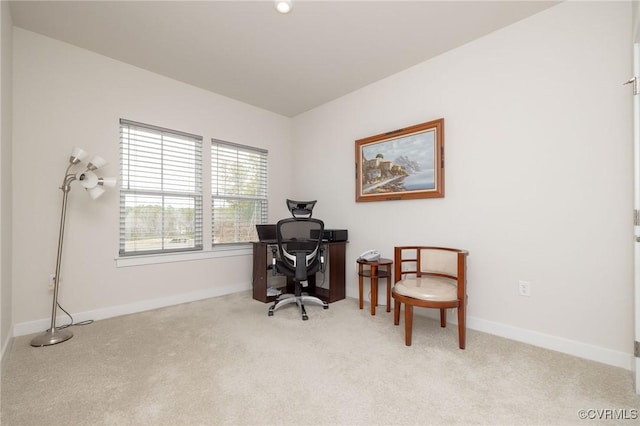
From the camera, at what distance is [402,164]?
122 inches

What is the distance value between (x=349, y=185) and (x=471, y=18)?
2.11 m

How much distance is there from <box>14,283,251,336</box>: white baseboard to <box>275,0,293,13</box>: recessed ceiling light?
3.22 meters

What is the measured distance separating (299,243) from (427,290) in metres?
1.35

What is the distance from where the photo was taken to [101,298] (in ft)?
9.12

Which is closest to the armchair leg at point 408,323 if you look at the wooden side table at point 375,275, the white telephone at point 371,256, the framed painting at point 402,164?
the wooden side table at point 375,275

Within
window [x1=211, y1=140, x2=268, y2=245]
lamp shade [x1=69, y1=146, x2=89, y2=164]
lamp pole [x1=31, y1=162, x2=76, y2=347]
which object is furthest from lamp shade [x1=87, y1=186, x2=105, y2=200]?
window [x1=211, y1=140, x2=268, y2=245]

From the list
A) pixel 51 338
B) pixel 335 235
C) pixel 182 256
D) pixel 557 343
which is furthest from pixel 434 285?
pixel 51 338

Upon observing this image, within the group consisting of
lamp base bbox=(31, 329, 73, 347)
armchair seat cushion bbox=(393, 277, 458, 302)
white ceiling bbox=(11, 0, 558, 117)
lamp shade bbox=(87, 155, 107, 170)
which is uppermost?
white ceiling bbox=(11, 0, 558, 117)

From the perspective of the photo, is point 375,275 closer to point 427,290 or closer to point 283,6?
point 427,290

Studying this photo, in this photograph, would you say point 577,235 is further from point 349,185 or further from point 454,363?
point 349,185

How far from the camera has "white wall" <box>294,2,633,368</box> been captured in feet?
6.33

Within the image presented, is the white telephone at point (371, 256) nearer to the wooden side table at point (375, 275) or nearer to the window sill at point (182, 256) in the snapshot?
the wooden side table at point (375, 275)

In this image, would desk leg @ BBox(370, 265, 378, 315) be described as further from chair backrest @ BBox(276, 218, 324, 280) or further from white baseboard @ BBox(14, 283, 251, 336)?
white baseboard @ BBox(14, 283, 251, 336)

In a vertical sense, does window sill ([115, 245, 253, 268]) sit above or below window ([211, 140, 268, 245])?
below
